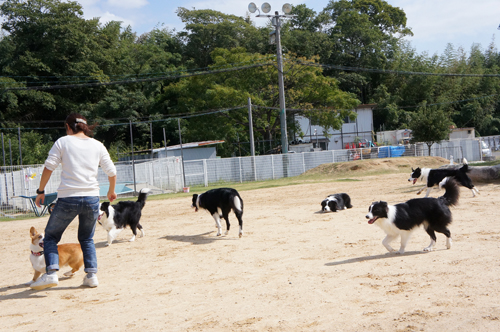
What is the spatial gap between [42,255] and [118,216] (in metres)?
3.16

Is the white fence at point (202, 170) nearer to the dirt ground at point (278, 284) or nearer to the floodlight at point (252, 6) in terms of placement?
the floodlight at point (252, 6)

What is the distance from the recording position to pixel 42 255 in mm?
5848

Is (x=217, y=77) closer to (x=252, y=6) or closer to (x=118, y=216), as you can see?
(x=252, y=6)

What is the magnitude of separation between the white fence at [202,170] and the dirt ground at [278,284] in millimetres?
10082

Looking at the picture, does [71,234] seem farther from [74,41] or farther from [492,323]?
[74,41]

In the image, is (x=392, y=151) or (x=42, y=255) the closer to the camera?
(x=42, y=255)

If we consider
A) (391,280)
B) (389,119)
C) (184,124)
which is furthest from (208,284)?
(389,119)

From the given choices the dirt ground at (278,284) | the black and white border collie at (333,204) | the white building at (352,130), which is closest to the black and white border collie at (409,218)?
the dirt ground at (278,284)

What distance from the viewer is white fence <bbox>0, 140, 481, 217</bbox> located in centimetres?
1867

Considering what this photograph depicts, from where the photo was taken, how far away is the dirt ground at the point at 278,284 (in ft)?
13.6

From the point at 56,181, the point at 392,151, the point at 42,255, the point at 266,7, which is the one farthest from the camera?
the point at 392,151

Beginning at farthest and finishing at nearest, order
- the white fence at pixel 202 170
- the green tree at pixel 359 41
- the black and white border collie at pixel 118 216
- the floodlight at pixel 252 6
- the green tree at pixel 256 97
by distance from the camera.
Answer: the green tree at pixel 359 41 → the green tree at pixel 256 97 → the floodlight at pixel 252 6 → the white fence at pixel 202 170 → the black and white border collie at pixel 118 216

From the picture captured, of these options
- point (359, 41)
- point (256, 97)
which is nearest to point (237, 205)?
point (256, 97)

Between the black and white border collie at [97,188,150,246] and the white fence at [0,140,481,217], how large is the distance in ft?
32.7
